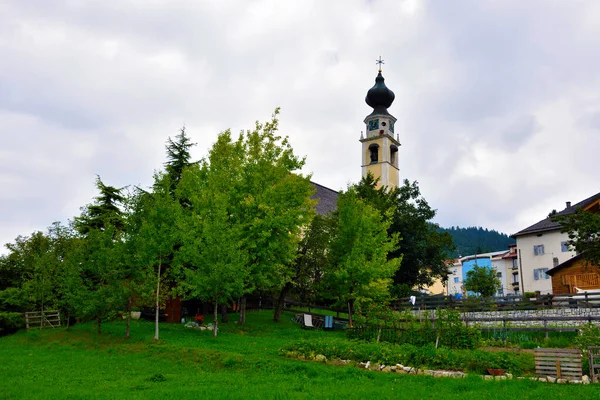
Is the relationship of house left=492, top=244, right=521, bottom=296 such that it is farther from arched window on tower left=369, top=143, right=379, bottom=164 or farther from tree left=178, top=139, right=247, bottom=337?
tree left=178, top=139, right=247, bottom=337

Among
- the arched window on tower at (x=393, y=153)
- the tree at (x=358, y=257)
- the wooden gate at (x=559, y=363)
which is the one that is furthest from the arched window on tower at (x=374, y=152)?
the wooden gate at (x=559, y=363)

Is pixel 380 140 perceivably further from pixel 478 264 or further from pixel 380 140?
pixel 478 264

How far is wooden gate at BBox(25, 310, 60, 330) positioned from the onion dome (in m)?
60.4

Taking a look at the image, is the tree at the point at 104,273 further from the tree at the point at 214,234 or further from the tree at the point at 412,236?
the tree at the point at 412,236

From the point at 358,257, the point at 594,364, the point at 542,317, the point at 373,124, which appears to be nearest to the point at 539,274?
the point at 373,124

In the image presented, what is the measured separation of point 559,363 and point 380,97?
2719 inches

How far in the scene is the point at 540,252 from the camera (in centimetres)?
5638

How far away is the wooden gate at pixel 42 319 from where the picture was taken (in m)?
28.3

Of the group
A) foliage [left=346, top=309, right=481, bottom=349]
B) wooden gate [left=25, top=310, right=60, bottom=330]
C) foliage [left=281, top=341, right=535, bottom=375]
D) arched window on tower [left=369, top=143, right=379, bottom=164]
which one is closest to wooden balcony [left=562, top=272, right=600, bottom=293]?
foliage [left=346, top=309, right=481, bottom=349]

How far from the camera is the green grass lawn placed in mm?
12086

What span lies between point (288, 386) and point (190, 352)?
730 cm

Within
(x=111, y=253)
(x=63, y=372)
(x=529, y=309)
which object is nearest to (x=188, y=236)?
(x=111, y=253)

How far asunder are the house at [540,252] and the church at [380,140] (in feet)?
72.9

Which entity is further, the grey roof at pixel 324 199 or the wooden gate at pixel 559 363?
the grey roof at pixel 324 199
